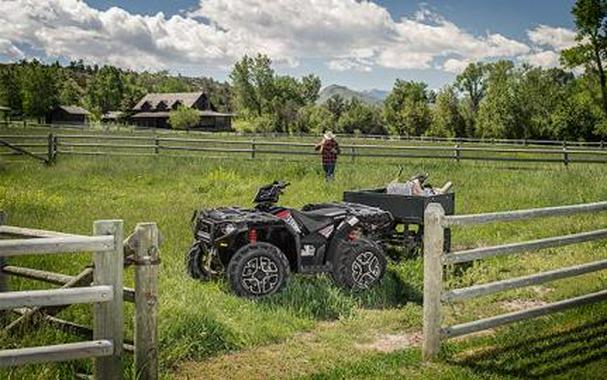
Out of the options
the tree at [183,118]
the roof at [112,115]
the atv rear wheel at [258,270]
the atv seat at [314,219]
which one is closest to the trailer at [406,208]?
the atv seat at [314,219]

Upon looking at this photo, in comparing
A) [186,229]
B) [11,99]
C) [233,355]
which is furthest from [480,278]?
[11,99]

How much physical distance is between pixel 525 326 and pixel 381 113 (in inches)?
3565

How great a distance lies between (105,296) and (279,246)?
12.6ft

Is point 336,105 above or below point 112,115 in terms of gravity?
above

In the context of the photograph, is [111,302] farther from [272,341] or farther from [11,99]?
[11,99]

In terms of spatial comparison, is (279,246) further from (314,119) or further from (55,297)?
(314,119)

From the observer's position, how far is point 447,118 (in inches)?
3054

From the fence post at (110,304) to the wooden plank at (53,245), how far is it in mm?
82

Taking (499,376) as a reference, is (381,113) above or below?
above

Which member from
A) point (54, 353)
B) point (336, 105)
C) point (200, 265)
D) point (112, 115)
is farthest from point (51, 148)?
point (336, 105)

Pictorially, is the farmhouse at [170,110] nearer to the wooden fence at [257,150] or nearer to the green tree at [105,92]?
the green tree at [105,92]

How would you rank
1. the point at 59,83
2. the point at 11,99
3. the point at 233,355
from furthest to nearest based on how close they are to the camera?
the point at 59,83 < the point at 11,99 < the point at 233,355

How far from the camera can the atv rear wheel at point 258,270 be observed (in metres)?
7.30

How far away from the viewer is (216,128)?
314ft
